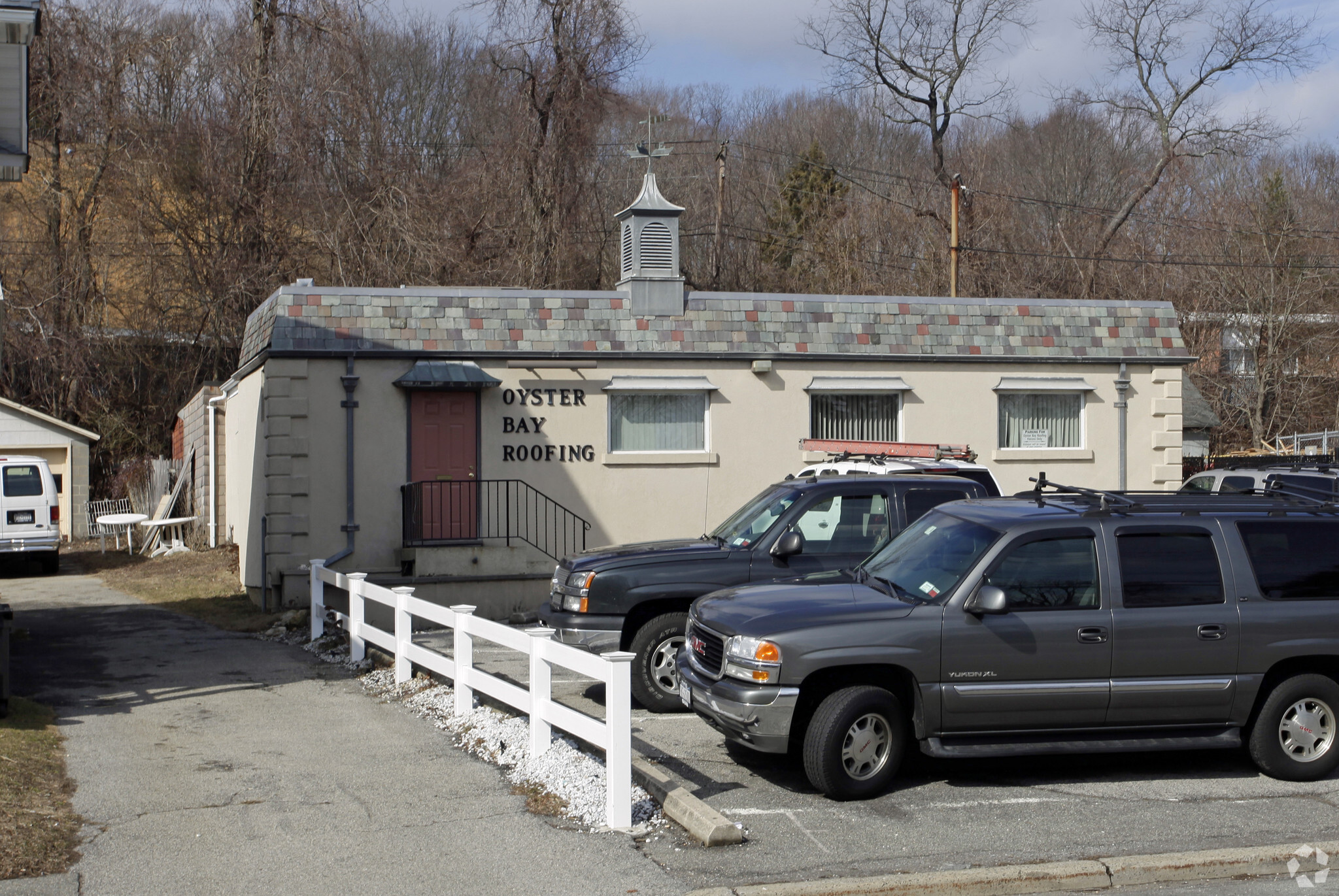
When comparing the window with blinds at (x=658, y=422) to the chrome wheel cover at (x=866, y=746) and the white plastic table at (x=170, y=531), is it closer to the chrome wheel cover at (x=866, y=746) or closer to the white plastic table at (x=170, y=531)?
the chrome wheel cover at (x=866, y=746)

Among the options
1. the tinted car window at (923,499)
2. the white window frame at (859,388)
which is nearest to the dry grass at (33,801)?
the tinted car window at (923,499)

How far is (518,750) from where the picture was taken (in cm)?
805

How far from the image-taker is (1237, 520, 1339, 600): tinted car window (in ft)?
25.7

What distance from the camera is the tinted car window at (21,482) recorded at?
2112 cm

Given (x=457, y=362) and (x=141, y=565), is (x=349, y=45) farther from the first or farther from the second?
(x=457, y=362)

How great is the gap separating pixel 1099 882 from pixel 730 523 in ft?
16.8

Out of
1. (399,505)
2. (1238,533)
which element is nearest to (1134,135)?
(399,505)

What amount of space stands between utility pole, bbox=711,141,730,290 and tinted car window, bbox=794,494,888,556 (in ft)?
87.6

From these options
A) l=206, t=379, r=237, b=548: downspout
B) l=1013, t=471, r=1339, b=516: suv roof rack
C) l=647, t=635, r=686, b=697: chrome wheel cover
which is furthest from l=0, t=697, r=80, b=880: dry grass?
l=206, t=379, r=237, b=548: downspout

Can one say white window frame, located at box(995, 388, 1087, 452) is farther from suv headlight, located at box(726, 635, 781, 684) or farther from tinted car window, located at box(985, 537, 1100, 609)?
suv headlight, located at box(726, 635, 781, 684)

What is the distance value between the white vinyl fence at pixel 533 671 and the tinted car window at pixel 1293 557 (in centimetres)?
411

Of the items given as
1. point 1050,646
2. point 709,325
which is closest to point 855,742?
point 1050,646

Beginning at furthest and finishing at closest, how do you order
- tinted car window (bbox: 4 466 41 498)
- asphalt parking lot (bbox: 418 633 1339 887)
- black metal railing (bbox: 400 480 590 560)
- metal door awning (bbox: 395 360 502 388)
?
tinted car window (bbox: 4 466 41 498), black metal railing (bbox: 400 480 590 560), metal door awning (bbox: 395 360 502 388), asphalt parking lot (bbox: 418 633 1339 887)

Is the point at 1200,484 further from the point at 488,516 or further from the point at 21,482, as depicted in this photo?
the point at 21,482
